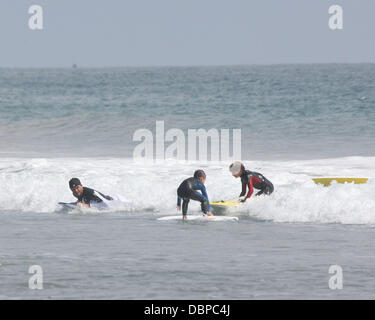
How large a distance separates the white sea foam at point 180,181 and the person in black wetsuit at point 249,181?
0.21 meters

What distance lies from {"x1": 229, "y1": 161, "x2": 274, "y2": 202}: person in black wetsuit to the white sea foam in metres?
0.21

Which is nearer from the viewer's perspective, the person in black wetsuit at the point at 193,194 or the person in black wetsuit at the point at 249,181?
the person in black wetsuit at the point at 193,194

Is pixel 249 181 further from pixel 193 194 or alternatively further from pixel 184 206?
pixel 184 206

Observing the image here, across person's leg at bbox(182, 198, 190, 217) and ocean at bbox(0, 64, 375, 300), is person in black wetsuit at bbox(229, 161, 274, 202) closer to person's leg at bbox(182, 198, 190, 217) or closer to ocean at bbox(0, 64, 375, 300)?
ocean at bbox(0, 64, 375, 300)

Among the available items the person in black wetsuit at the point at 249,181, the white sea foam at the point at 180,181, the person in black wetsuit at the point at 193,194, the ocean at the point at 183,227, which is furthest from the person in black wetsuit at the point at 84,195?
the person in black wetsuit at the point at 249,181

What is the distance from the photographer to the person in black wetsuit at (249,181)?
62.5 ft

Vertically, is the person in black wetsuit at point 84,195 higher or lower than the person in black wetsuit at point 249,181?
lower

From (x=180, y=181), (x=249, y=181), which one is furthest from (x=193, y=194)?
(x=180, y=181)

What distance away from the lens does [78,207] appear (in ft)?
64.0

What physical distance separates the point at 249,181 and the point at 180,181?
4.19m

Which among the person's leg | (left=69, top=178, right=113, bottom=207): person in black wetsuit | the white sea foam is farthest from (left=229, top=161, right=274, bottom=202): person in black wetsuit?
(left=69, top=178, right=113, bottom=207): person in black wetsuit

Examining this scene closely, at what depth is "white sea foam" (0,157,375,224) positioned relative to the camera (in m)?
18.7

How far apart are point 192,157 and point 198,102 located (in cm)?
3204

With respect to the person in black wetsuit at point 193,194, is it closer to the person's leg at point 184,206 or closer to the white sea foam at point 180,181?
the person's leg at point 184,206
